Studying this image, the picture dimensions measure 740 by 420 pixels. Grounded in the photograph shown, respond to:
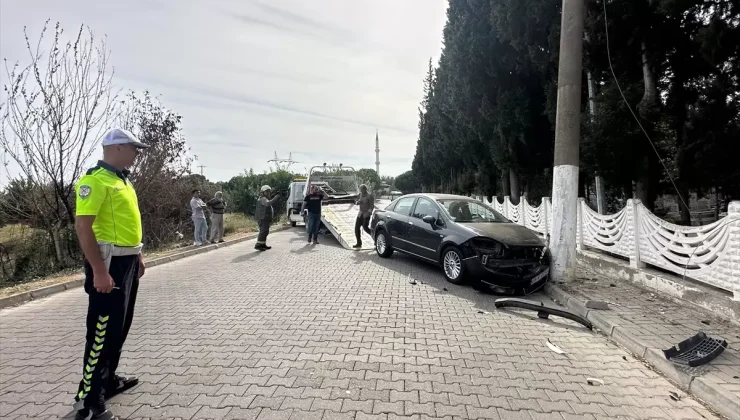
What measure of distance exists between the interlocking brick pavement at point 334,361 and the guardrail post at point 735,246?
162 cm

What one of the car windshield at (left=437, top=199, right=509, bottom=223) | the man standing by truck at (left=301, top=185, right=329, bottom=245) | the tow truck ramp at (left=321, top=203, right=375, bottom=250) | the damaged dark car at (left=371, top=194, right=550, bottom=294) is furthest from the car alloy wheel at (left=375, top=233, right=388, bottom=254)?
the man standing by truck at (left=301, top=185, right=329, bottom=245)

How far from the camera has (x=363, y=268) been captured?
28.7 feet

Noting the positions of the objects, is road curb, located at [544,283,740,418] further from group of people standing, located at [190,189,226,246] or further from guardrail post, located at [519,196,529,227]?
group of people standing, located at [190,189,226,246]

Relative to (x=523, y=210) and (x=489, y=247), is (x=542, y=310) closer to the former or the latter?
(x=489, y=247)

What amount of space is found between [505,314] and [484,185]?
552 inches

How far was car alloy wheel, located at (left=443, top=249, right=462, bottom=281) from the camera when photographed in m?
7.05

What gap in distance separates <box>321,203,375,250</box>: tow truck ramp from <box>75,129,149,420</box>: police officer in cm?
862

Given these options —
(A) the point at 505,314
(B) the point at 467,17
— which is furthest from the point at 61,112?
(B) the point at 467,17

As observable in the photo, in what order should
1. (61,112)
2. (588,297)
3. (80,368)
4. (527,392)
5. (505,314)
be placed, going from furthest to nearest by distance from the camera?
(61,112) < (588,297) < (505,314) < (80,368) < (527,392)

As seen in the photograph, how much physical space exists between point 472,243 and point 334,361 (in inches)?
145

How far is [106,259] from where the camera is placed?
9.74ft

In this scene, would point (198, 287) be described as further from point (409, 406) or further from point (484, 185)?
point (484, 185)

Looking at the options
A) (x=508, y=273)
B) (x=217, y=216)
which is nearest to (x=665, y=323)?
(x=508, y=273)

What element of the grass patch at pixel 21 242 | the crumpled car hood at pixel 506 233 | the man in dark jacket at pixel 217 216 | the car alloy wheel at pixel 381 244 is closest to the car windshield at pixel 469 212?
the crumpled car hood at pixel 506 233
